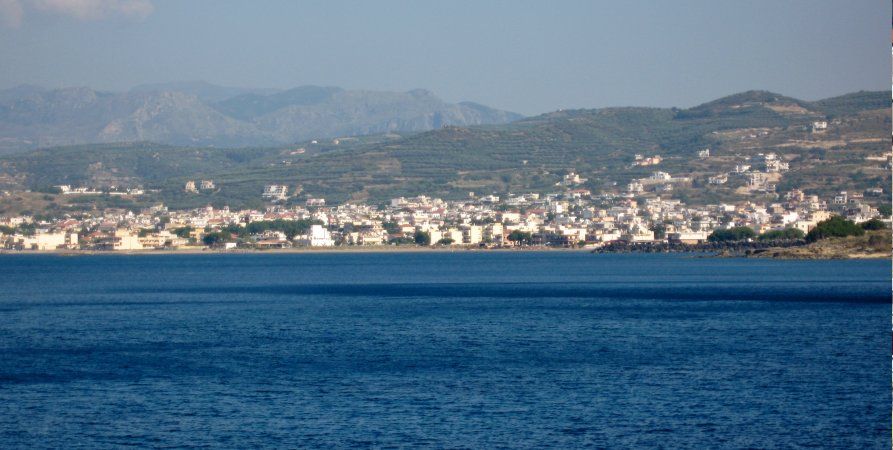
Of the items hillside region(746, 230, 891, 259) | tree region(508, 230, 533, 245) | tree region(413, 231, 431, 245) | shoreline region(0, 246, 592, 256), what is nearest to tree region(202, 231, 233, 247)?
shoreline region(0, 246, 592, 256)

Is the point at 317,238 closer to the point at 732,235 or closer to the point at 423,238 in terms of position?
the point at 423,238

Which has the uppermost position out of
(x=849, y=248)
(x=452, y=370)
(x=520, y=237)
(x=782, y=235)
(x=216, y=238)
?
(x=216, y=238)

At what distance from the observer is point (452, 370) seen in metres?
31.0

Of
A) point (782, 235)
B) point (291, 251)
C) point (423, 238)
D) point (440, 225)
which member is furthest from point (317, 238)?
point (782, 235)

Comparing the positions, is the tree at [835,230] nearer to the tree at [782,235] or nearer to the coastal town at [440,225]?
the tree at [782,235]

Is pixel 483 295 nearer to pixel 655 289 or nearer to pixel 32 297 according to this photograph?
pixel 655 289

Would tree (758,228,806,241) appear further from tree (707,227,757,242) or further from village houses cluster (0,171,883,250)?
village houses cluster (0,171,883,250)

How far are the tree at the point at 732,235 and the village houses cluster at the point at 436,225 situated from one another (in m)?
6.39

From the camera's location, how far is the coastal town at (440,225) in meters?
150

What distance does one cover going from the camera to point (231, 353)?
35094mm

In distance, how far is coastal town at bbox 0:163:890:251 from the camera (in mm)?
150500

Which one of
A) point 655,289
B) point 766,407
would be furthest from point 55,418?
point 655,289

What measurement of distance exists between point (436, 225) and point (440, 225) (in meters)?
0.64

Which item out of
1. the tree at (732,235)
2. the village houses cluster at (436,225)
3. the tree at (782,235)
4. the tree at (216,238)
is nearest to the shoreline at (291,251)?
the village houses cluster at (436,225)
